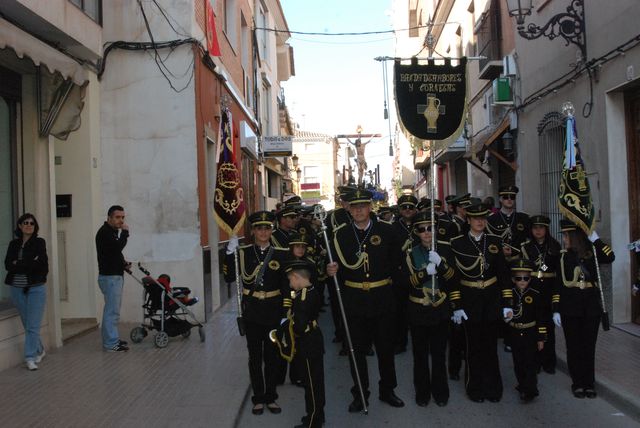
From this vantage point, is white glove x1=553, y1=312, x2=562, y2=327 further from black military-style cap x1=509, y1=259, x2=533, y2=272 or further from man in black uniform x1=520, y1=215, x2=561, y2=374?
black military-style cap x1=509, y1=259, x2=533, y2=272

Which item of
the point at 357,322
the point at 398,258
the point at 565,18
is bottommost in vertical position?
the point at 357,322

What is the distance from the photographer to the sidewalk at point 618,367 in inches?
214

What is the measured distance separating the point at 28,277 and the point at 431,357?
464cm

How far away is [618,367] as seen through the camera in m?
6.43

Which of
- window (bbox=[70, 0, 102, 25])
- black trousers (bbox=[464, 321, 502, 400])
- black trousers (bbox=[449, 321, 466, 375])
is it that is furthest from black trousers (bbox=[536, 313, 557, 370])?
window (bbox=[70, 0, 102, 25])

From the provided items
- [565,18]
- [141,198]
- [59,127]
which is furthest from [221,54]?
[565,18]

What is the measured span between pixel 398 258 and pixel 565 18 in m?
6.16

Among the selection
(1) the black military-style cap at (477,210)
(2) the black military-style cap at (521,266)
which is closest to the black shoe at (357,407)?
(2) the black military-style cap at (521,266)

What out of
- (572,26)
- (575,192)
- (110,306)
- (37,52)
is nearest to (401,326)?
(575,192)

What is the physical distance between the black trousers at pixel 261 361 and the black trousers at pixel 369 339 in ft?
2.45

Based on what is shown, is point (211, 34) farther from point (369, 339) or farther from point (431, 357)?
point (431, 357)

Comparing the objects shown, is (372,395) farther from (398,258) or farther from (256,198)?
(256,198)

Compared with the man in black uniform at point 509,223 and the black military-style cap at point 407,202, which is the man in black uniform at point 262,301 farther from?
the black military-style cap at point 407,202

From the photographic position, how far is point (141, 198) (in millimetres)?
9898
